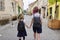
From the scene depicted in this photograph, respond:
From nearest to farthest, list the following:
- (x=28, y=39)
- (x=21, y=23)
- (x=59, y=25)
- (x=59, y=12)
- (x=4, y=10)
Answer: (x=21, y=23) → (x=28, y=39) → (x=59, y=25) → (x=59, y=12) → (x=4, y=10)

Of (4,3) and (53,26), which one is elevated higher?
(4,3)

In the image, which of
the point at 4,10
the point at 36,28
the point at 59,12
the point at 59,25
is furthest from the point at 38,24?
the point at 4,10

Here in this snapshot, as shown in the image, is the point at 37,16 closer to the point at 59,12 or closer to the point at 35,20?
the point at 35,20

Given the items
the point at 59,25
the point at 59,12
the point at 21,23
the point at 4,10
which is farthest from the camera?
the point at 4,10

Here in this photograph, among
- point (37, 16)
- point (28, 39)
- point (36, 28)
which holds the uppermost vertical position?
point (37, 16)

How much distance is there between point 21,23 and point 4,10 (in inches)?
884

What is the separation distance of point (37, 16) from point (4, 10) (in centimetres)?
2238

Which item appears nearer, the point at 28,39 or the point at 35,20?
the point at 35,20

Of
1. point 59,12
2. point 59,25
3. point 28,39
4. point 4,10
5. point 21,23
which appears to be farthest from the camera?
point 4,10

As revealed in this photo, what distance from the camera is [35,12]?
8.67 metres

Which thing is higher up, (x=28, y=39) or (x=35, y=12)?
(x=35, y=12)

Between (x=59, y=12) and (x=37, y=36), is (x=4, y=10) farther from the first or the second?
(x=37, y=36)

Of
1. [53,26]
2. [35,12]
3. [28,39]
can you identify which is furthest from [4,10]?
[35,12]

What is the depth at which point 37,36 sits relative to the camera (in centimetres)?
872
